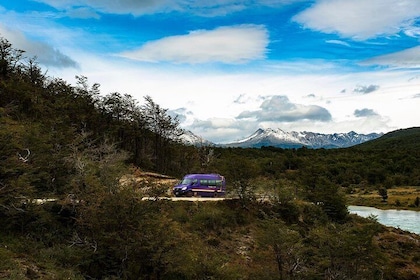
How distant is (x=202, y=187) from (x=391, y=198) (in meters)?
67.0

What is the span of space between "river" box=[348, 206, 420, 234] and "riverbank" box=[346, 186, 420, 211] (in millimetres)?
3506

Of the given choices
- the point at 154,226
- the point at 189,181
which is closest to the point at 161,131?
the point at 189,181

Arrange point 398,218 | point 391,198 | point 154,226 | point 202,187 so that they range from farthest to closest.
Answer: point 391,198 < point 398,218 < point 202,187 < point 154,226

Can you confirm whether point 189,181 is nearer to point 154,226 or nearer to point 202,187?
point 202,187

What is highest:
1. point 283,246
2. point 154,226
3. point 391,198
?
point 154,226

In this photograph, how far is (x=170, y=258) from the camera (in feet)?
75.3

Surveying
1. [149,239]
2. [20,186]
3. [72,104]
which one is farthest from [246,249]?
[72,104]

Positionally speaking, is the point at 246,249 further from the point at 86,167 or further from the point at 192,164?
the point at 192,164

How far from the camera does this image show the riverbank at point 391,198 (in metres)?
84.6

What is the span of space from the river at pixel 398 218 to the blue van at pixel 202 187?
2922 centimetres

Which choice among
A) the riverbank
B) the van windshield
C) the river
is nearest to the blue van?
the van windshield

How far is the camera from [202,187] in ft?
137

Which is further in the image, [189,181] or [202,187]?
→ [189,181]

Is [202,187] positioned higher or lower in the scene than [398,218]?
higher
